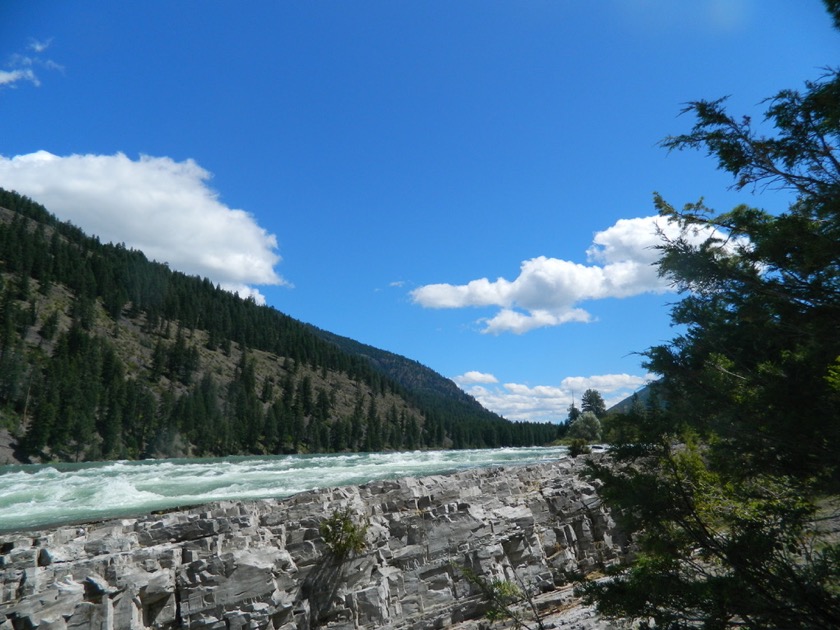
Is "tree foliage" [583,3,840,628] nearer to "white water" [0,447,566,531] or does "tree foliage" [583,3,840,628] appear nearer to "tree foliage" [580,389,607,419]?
"white water" [0,447,566,531]

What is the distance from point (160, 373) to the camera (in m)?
101

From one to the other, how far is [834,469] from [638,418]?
2.16 meters

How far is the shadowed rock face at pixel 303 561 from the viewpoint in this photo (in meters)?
8.29

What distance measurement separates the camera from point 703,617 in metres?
5.84

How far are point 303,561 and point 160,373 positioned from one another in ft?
338

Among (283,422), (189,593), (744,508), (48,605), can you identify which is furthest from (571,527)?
(283,422)

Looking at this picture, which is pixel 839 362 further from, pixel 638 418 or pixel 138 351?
pixel 138 351

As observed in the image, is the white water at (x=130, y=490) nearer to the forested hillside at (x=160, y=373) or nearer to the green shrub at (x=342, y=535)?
the green shrub at (x=342, y=535)

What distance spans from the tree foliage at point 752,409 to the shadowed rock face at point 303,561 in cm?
492

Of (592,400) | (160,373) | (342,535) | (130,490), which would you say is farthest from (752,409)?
(160,373)

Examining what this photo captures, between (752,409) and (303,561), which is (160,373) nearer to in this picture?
(303,561)

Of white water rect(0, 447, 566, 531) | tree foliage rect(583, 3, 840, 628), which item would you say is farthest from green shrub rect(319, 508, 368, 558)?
white water rect(0, 447, 566, 531)

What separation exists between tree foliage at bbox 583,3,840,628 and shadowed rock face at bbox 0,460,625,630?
16.2 feet

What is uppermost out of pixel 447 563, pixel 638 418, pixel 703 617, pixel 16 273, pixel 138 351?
pixel 16 273
